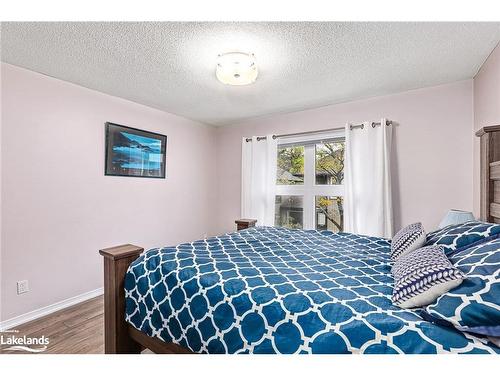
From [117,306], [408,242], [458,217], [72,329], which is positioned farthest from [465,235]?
[72,329]

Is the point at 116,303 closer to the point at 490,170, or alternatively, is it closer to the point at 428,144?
the point at 490,170

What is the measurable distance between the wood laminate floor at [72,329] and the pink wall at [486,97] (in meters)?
3.51

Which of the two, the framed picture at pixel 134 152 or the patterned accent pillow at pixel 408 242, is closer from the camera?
the patterned accent pillow at pixel 408 242

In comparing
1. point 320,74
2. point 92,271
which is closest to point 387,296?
point 320,74

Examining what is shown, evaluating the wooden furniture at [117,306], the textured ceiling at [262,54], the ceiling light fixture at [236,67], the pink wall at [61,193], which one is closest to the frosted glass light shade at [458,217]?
the textured ceiling at [262,54]

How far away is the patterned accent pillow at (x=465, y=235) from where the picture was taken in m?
1.34

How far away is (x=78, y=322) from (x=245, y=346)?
1.95 meters

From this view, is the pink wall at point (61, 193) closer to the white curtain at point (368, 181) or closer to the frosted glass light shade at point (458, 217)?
the white curtain at point (368, 181)

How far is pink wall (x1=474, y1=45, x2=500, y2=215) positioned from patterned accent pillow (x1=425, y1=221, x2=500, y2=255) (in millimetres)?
1081

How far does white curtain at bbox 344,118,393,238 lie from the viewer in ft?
9.57

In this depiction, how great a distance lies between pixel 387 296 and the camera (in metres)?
1.15

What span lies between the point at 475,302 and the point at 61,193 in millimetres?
3178

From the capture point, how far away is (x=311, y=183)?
368 cm
